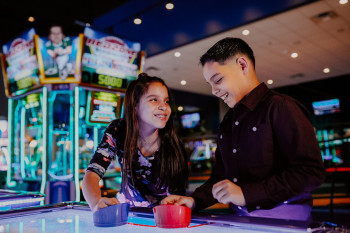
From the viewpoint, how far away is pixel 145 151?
6.06 feet

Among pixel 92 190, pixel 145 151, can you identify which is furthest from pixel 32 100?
pixel 92 190

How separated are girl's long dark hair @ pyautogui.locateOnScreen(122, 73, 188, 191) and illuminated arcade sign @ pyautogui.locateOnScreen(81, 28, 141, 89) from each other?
3.00 m

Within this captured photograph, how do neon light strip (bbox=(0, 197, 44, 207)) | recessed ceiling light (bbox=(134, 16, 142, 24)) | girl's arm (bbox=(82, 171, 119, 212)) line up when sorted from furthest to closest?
recessed ceiling light (bbox=(134, 16, 142, 24))
neon light strip (bbox=(0, 197, 44, 207))
girl's arm (bbox=(82, 171, 119, 212))

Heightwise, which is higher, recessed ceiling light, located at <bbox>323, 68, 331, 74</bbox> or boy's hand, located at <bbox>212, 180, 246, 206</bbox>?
recessed ceiling light, located at <bbox>323, 68, 331, 74</bbox>

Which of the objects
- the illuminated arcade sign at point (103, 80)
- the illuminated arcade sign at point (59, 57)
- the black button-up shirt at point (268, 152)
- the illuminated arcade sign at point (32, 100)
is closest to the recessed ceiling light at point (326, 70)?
the illuminated arcade sign at point (103, 80)

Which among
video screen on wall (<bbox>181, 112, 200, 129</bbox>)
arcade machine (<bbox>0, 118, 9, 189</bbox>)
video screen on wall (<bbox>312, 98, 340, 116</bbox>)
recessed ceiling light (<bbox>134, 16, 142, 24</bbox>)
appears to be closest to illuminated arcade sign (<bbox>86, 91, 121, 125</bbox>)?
recessed ceiling light (<bbox>134, 16, 142, 24</bbox>)

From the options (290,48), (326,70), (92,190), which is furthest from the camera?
(326,70)

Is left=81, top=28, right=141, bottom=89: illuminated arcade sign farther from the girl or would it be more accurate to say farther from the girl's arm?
the girl's arm

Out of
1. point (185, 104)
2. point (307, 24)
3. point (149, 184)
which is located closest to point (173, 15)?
point (307, 24)

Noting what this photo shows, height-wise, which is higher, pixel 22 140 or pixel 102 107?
pixel 102 107

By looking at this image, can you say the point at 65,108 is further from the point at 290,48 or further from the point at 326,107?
the point at 326,107

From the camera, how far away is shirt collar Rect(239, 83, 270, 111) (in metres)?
1.28

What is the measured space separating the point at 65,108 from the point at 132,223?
192 inches

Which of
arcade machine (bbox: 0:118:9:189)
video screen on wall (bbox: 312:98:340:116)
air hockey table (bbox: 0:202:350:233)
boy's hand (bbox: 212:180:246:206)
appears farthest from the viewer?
video screen on wall (bbox: 312:98:340:116)
